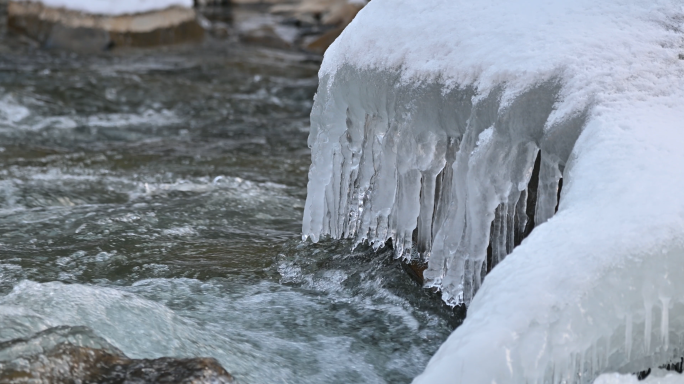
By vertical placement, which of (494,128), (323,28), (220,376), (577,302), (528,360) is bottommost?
(323,28)

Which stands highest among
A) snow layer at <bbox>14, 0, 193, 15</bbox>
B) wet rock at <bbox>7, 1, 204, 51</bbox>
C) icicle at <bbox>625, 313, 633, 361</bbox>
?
icicle at <bbox>625, 313, 633, 361</bbox>

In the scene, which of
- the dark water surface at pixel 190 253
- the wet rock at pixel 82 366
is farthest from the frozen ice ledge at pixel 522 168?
→ the wet rock at pixel 82 366

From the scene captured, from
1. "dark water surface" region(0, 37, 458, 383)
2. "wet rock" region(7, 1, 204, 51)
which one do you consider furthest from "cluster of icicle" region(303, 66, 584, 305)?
"wet rock" region(7, 1, 204, 51)

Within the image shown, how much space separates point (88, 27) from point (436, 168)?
8.69 metres

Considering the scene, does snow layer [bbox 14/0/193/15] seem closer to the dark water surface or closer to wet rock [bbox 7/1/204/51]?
wet rock [bbox 7/1/204/51]

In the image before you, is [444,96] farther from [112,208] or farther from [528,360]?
[112,208]

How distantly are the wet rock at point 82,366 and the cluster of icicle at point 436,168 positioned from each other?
936 millimetres

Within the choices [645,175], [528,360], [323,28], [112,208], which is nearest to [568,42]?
[645,175]

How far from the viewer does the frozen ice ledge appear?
180 centimetres

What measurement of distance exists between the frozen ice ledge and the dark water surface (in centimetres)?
24

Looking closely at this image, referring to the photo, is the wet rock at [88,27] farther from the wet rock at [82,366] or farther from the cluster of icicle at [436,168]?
the wet rock at [82,366]

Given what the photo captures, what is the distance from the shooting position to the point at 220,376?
1958 millimetres

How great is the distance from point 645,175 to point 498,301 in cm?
50

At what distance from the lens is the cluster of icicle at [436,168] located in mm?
2398
